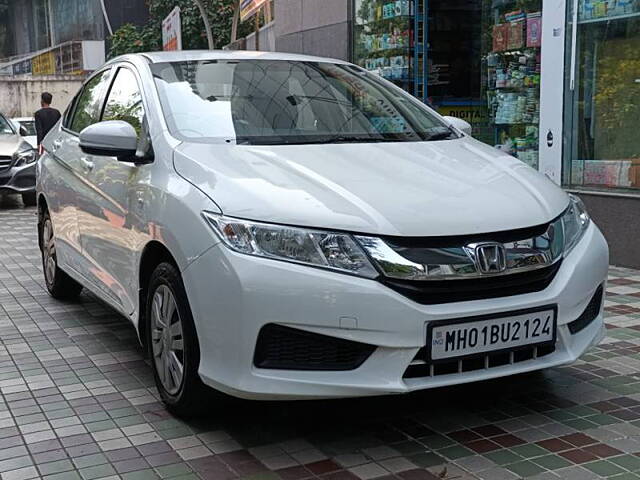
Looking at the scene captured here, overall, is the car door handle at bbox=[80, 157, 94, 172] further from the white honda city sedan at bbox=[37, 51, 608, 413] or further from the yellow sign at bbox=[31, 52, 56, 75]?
the yellow sign at bbox=[31, 52, 56, 75]

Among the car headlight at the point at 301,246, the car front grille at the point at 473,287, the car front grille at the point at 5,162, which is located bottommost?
Result: the car front grille at the point at 5,162

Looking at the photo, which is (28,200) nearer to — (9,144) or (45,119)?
(9,144)

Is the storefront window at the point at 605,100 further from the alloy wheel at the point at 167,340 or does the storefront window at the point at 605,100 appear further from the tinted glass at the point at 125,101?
the alloy wheel at the point at 167,340

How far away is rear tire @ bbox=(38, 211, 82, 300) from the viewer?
6164mm

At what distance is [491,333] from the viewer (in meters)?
3.30

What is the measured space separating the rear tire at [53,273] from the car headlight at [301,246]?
3.16 m

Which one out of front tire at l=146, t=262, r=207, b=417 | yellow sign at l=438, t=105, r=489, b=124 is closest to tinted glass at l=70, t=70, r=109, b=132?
front tire at l=146, t=262, r=207, b=417

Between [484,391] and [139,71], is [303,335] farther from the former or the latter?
[139,71]

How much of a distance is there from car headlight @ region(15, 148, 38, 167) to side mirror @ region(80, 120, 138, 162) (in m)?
9.14

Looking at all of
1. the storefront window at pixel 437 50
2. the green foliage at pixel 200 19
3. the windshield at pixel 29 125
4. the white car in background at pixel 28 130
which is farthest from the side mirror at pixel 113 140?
the green foliage at pixel 200 19

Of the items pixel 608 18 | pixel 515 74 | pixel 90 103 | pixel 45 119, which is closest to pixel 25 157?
pixel 45 119

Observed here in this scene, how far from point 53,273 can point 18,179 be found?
6811 millimetres

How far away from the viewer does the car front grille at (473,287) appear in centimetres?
319

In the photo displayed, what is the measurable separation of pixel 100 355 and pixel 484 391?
217cm
